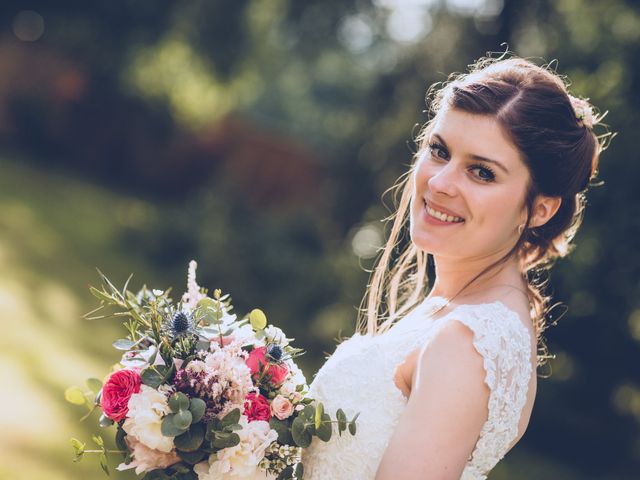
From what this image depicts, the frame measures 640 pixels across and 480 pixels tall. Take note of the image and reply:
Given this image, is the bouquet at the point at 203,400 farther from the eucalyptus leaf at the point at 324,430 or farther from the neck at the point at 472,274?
the neck at the point at 472,274

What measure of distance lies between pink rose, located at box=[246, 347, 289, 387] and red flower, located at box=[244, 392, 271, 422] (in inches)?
2.8

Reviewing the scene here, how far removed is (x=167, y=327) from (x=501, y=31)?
34.0 feet

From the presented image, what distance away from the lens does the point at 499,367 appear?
2131 mm

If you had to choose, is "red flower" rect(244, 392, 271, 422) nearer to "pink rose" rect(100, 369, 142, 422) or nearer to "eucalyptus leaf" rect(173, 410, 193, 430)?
"eucalyptus leaf" rect(173, 410, 193, 430)

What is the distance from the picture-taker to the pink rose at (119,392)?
2170mm

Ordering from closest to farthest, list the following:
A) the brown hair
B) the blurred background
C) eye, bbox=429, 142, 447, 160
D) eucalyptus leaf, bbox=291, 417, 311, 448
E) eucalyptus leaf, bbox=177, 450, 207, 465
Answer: eucalyptus leaf, bbox=177, 450, 207, 465, eucalyptus leaf, bbox=291, 417, 311, 448, the brown hair, eye, bbox=429, 142, 447, 160, the blurred background

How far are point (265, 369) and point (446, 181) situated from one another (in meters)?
0.87

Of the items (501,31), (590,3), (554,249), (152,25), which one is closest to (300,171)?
(152,25)

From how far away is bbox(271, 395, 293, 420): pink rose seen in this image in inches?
89.0

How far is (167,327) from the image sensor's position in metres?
2.27

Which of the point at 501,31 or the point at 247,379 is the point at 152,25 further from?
the point at 247,379

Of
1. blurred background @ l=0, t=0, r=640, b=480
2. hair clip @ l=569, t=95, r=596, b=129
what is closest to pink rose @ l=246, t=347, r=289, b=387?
hair clip @ l=569, t=95, r=596, b=129

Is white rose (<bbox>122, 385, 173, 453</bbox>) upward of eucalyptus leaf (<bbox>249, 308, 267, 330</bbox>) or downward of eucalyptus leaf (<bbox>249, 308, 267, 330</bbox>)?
downward

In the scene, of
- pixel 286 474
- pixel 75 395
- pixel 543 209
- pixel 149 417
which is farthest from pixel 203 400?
pixel 543 209
